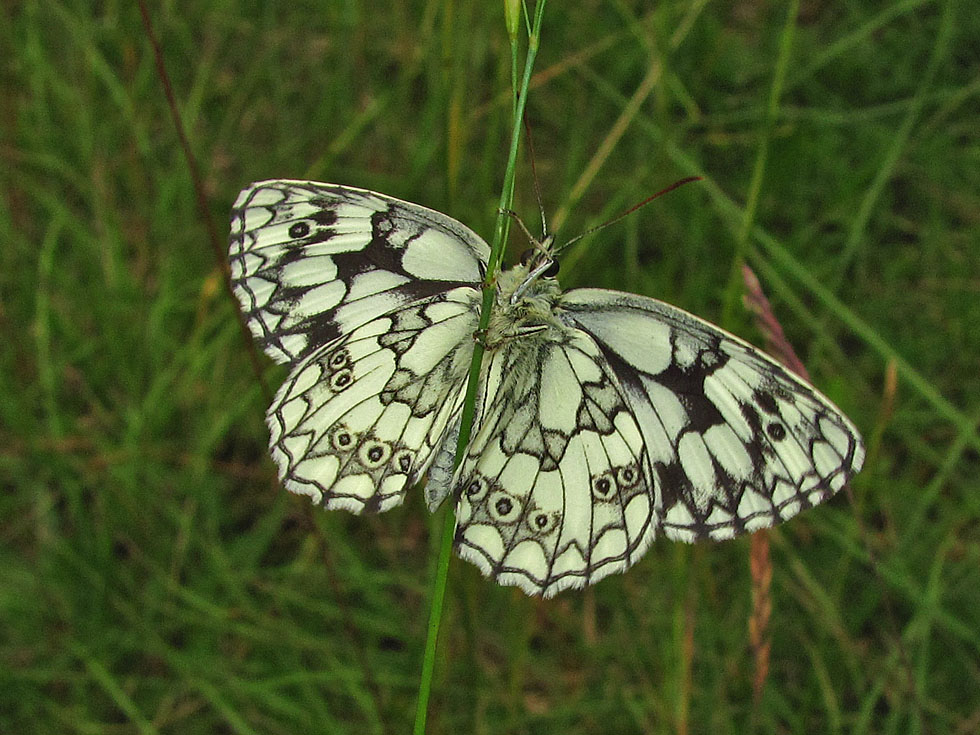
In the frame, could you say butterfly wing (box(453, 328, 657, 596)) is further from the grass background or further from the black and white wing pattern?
the grass background

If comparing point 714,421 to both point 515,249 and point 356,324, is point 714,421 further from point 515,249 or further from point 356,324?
point 515,249

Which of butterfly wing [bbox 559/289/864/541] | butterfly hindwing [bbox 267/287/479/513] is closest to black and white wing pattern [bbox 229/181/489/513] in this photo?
butterfly hindwing [bbox 267/287/479/513]

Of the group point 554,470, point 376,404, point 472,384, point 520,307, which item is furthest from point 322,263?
point 472,384

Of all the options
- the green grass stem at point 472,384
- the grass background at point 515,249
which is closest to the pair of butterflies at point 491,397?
the grass background at point 515,249

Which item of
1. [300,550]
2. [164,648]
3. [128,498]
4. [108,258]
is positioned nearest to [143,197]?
[108,258]

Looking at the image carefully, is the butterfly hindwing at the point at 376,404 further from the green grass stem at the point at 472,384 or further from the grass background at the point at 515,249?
the green grass stem at the point at 472,384

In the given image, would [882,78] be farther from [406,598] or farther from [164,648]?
[164,648]
